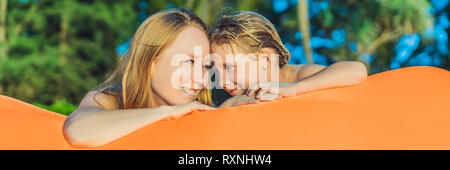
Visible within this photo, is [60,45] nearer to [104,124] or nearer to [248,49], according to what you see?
[248,49]

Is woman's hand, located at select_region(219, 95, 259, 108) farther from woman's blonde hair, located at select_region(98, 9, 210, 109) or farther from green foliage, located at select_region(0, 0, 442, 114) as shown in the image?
green foliage, located at select_region(0, 0, 442, 114)

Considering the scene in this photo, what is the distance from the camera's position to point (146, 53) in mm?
1281

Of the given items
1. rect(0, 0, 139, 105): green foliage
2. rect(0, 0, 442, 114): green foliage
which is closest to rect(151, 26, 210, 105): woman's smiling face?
rect(0, 0, 442, 114): green foliage

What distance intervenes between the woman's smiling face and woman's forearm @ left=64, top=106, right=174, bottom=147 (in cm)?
29

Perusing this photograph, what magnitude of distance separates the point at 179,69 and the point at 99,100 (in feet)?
0.72

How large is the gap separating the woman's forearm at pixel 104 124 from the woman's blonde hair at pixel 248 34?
1.49 feet

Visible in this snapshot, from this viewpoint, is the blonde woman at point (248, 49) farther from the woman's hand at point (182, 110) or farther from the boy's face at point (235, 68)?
the woman's hand at point (182, 110)

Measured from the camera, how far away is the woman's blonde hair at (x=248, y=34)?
1333mm

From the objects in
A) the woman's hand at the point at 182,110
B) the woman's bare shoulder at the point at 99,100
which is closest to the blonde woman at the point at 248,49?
the woman's hand at the point at 182,110

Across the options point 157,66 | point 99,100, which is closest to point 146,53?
point 157,66
